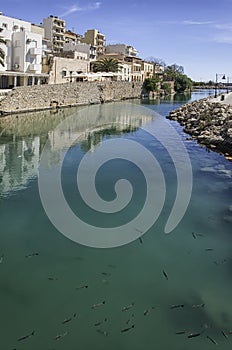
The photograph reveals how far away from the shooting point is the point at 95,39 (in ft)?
222

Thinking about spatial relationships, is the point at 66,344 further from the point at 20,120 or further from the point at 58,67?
the point at 58,67

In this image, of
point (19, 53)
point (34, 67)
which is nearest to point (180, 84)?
point (34, 67)

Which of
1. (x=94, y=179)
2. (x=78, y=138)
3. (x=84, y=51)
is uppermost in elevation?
(x=84, y=51)

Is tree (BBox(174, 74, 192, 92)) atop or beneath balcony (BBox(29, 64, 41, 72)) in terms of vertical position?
atop

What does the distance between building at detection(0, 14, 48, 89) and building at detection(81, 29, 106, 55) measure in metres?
29.2

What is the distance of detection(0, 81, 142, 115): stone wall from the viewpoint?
103 feet

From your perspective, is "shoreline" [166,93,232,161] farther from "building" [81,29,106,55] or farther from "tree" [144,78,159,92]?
"building" [81,29,106,55]

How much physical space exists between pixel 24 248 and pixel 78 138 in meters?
15.3

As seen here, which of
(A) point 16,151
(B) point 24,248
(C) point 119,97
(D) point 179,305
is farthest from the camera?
(C) point 119,97

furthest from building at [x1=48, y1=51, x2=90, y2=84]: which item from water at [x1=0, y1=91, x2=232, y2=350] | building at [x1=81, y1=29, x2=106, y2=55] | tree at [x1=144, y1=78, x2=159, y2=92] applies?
water at [x1=0, y1=91, x2=232, y2=350]

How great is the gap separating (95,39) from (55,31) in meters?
10.6

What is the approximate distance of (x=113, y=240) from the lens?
29.3 ft

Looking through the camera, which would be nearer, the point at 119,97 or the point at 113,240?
the point at 113,240

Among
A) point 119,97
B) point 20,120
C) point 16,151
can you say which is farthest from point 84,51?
point 16,151
